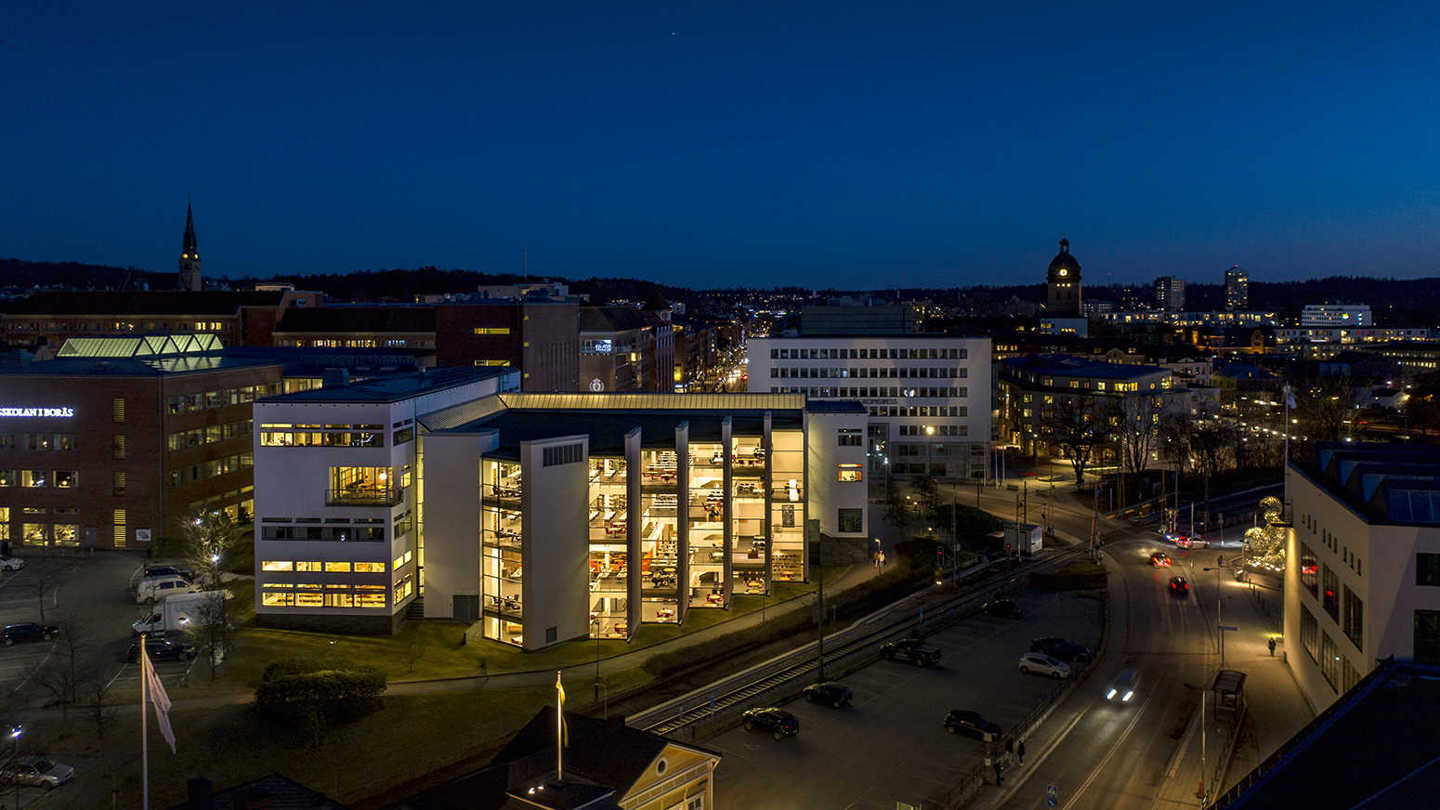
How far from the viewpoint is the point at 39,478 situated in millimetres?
50094

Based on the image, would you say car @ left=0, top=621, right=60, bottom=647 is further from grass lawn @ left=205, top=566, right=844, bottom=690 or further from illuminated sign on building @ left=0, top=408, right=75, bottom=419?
illuminated sign on building @ left=0, top=408, right=75, bottom=419

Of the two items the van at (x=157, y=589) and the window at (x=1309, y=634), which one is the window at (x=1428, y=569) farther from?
the van at (x=157, y=589)

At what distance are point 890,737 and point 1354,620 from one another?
13.4 meters

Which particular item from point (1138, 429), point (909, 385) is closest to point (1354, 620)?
point (909, 385)

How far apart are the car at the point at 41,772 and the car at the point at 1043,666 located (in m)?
29.4

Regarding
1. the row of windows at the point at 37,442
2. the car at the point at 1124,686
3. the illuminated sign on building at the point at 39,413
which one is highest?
the illuminated sign on building at the point at 39,413

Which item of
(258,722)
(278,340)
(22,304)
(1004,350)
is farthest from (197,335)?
(1004,350)

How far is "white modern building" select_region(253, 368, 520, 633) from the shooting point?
3875 centimetres

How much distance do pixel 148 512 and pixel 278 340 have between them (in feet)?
179

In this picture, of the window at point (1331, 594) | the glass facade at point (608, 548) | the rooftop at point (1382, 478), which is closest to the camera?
the rooftop at point (1382, 478)

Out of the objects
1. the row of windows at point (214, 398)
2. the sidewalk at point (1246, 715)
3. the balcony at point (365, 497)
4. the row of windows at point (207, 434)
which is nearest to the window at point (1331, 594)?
the sidewalk at point (1246, 715)

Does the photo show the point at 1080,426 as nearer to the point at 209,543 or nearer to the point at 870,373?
the point at 870,373

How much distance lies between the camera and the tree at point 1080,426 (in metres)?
76.5

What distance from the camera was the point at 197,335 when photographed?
7088 cm
